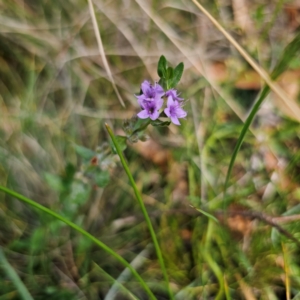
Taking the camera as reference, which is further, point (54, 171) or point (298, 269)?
point (54, 171)

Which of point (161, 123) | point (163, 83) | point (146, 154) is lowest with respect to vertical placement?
point (161, 123)

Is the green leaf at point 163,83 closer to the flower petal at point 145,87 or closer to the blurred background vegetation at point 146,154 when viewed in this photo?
the flower petal at point 145,87

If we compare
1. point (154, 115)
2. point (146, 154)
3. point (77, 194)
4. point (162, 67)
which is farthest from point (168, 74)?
point (146, 154)

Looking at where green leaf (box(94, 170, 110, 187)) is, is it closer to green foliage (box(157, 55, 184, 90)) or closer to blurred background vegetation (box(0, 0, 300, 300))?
blurred background vegetation (box(0, 0, 300, 300))

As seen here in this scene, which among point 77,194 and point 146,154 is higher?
point 146,154

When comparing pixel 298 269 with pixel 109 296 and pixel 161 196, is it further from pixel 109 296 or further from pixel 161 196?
pixel 109 296

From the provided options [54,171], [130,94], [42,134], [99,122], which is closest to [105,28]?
[130,94]

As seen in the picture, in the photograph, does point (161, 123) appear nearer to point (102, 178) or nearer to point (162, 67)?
point (162, 67)
